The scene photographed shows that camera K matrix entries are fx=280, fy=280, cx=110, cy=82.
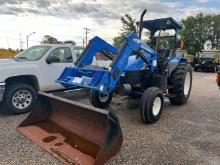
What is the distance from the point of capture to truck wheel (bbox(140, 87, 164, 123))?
6.16 m

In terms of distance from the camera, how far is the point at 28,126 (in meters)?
5.79

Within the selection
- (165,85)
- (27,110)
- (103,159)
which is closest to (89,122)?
(103,159)

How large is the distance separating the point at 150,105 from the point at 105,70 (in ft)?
4.15

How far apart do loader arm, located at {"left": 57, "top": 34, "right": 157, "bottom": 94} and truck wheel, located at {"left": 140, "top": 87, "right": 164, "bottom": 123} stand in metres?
0.76

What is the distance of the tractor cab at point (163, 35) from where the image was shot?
7863 millimetres

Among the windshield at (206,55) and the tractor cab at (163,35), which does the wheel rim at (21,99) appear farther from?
the windshield at (206,55)

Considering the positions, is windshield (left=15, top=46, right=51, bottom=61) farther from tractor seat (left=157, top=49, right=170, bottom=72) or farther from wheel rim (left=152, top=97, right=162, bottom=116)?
wheel rim (left=152, top=97, right=162, bottom=116)

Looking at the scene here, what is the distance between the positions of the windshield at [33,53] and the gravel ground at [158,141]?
5.38ft

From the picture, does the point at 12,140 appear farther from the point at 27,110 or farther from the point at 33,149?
the point at 27,110

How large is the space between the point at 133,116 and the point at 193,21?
4924cm

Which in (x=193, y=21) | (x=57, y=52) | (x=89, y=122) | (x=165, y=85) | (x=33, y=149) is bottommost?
(x=33, y=149)

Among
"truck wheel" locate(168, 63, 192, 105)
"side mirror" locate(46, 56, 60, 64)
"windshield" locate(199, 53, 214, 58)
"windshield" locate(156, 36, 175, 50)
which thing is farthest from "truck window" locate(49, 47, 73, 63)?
"windshield" locate(199, 53, 214, 58)

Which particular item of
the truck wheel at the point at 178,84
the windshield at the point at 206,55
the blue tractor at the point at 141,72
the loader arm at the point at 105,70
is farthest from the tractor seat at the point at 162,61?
the windshield at the point at 206,55

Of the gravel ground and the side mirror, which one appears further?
the side mirror
